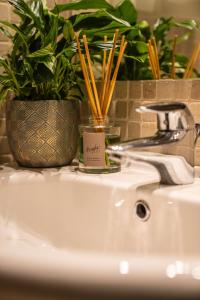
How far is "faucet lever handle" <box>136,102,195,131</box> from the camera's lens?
0.64 meters

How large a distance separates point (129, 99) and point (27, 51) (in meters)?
0.23

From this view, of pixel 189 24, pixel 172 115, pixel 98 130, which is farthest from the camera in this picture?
pixel 189 24

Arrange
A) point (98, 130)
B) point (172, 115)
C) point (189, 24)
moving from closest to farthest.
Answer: point (172, 115)
point (98, 130)
point (189, 24)

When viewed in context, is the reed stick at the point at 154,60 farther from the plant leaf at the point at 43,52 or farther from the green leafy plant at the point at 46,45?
the plant leaf at the point at 43,52

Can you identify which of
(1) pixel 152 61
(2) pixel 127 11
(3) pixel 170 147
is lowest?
(3) pixel 170 147

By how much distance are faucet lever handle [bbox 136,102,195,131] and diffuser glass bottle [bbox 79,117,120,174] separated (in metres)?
0.13

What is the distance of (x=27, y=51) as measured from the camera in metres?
0.77

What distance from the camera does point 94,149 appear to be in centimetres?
76

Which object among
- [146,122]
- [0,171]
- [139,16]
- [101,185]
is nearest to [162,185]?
[101,185]

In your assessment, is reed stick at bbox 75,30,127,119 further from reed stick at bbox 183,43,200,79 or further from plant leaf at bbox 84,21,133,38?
reed stick at bbox 183,43,200,79

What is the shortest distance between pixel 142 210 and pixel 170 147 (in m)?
0.11

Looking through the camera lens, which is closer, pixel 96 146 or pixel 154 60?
pixel 96 146

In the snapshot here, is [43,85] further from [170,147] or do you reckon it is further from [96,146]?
[170,147]

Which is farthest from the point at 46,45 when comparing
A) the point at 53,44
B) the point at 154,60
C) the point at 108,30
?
the point at 154,60
